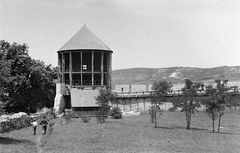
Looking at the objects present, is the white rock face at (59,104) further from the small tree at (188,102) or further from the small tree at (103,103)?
the small tree at (188,102)

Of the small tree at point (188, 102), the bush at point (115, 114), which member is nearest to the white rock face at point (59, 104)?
the bush at point (115, 114)

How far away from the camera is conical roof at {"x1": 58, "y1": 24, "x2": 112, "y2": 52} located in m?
52.2

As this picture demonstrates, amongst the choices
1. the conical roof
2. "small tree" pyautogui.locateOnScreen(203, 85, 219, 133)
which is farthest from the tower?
"small tree" pyautogui.locateOnScreen(203, 85, 219, 133)

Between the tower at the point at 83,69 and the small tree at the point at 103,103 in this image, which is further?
the tower at the point at 83,69

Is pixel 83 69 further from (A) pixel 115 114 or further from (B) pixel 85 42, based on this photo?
(A) pixel 115 114

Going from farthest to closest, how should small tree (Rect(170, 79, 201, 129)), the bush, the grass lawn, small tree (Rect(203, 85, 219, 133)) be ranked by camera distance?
the bush < small tree (Rect(170, 79, 201, 129)) < small tree (Rect(203, 85, 219, 133)) < the grass lawn

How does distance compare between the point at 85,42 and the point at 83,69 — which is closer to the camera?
the point at 85,42

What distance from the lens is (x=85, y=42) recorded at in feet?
175

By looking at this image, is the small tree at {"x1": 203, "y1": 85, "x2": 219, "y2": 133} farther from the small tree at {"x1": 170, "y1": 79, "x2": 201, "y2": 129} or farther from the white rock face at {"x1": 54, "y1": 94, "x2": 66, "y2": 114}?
the white rock face at {"x1": 54, "y1": 94, "x2": 66, "y2": 114}

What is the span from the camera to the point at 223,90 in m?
31.0

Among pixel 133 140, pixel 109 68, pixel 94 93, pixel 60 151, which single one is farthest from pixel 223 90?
pixel 109 68

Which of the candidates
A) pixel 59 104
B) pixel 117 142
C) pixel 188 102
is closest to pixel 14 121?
pixel 117 142

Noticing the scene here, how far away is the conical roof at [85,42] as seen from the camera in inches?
2055

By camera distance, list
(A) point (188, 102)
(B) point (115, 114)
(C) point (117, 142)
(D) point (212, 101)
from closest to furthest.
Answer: (C) point (117, 142), (D) point (212, 101), (A) point (188, 102), (B) point (115, 114)
